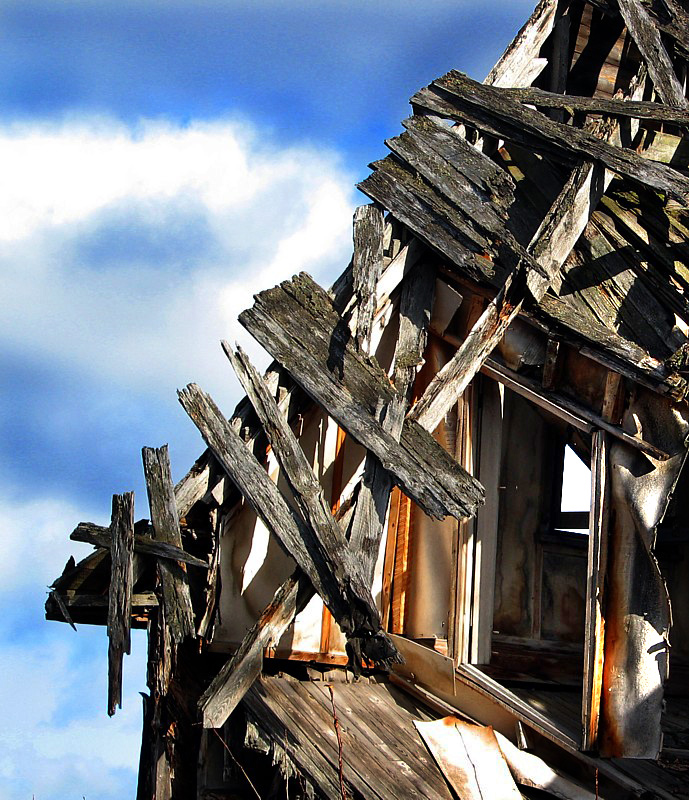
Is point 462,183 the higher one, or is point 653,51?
point 653,51

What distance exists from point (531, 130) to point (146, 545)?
404 cm

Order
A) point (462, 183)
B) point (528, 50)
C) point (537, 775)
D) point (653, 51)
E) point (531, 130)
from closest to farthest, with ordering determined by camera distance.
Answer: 1. point (537, 775)
2. point (531, 130)
3. point (462, 183)
4. point (528, 50)
5. point (653, 51)

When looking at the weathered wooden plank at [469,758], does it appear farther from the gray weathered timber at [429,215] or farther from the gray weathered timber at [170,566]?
the gray weathered timber at [429,215]

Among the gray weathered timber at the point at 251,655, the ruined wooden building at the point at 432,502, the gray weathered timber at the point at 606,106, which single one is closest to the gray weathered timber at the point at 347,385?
the ruined wooden building at the point at 432,502

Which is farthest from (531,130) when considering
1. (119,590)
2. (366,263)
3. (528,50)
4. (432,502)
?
(119,590)

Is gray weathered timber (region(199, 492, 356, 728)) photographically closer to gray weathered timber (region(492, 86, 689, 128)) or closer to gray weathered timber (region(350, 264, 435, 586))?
gray weathered timber (region(350, 264, 435, 586))

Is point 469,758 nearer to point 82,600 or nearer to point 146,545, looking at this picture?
point 146,545

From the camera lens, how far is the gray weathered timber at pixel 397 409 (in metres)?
7.32

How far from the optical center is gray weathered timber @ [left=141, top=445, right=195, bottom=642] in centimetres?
794

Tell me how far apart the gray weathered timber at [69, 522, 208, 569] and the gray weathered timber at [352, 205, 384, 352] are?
6.06ft

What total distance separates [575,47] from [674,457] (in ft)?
16.6

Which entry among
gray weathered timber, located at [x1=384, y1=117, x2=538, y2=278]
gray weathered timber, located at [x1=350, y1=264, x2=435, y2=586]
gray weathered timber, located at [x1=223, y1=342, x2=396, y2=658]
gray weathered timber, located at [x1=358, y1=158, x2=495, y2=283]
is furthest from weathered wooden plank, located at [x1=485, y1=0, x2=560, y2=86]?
gray weathered timber, located at [x1=223, y1=342, x2=396, y2=658]

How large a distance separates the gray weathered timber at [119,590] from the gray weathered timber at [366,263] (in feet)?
6.49

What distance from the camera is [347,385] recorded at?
796 centimetres
